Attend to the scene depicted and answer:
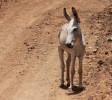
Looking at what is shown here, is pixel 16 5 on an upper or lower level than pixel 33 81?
upper

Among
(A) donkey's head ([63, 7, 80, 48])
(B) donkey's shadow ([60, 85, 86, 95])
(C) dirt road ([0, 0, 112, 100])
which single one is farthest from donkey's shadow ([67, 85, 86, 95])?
(A) donkey's head ([63, 7, 80, 48])

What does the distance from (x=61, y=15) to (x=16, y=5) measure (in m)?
2.74

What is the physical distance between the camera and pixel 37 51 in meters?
15.6

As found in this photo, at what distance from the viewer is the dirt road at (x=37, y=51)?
1259 centimetres

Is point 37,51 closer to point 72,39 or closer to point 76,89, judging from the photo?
point 76,89

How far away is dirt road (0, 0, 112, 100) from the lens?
41.3 feet

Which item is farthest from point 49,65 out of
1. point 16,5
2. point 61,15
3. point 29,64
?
point 16,5

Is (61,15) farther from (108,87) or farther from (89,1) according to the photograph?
(108,87)

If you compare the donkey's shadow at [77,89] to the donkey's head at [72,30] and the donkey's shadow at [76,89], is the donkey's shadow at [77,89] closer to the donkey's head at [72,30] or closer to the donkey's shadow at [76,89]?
the donkey's shadow at [76,89]

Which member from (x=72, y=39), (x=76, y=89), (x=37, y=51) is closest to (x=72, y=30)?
(x=72, y=39)

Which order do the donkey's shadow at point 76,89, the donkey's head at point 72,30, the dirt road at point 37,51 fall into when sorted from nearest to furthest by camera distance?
the donkey's head at point 72,30
the donkey's shadow at point 76,89
the dirt road at point 37,51

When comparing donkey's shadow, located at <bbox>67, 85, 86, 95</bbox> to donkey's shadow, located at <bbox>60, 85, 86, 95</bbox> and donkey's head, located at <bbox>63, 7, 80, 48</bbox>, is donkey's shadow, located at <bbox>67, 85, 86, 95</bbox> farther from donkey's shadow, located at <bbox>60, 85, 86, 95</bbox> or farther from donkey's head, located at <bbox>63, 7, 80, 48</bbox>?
donkey's head, located at <bbox>63, 7, 80, 48</bbox>

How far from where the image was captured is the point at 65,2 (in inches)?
837

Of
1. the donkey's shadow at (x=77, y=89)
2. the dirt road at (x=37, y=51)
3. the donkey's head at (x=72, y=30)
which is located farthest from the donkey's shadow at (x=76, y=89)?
the donkey's head at (x=72, y=30)
